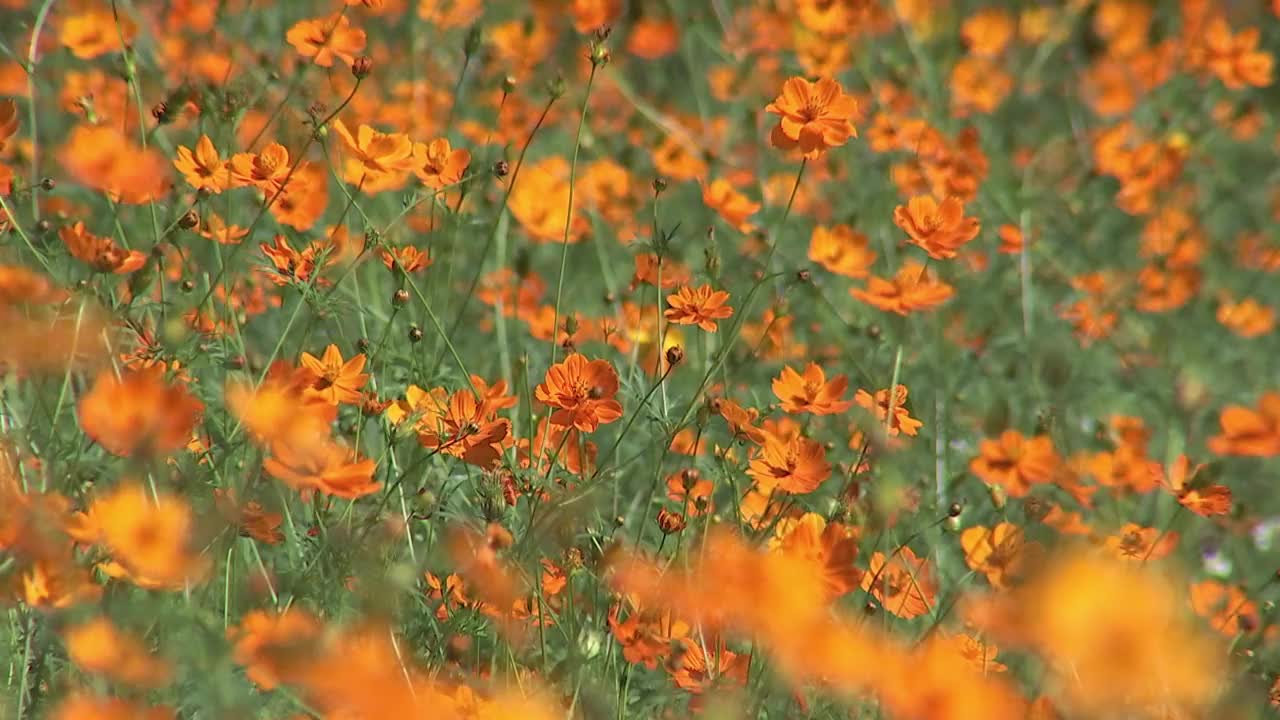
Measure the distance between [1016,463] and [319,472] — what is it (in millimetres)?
983

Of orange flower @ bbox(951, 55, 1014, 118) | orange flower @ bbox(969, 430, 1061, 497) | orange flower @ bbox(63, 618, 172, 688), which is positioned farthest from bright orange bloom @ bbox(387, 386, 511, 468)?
orange flower @ bbox(951, 55, 1014, 118)

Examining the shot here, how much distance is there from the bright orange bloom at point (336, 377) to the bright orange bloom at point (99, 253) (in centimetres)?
21

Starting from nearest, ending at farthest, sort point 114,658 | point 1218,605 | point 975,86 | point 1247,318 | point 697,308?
1. point 114,658
2. point 697,308
3. point 1218,605
4. point 1247,318
5. point 975,86

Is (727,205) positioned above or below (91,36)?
below

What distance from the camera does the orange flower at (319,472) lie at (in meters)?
1.19

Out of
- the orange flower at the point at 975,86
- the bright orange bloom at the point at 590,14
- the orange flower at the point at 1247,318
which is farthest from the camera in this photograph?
the orange flower at the point at 975,86

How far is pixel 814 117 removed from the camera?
163 cm

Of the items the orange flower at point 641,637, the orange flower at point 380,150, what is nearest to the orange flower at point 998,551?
the orange flower at point 641,637

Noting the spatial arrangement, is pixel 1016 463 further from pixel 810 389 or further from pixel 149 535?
pixel 149 535

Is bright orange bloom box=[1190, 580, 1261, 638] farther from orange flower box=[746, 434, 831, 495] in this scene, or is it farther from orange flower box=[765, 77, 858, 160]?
orange flower box=[765, 77, 858, 160]

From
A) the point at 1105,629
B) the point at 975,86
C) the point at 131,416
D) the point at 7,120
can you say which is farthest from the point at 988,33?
the point at 1105,629

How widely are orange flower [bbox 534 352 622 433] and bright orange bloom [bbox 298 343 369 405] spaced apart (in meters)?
0.20

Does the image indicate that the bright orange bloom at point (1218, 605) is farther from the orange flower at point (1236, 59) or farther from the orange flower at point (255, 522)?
the orange flower at point (1236, 59)

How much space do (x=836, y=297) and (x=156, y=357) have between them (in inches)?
58.9
